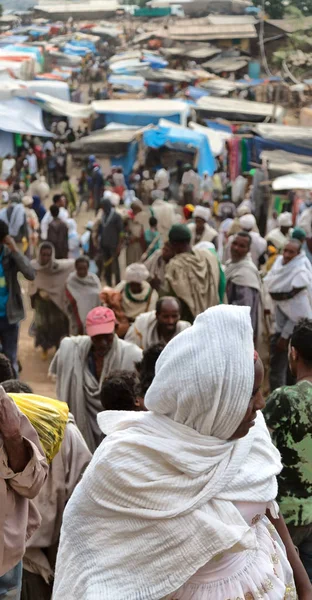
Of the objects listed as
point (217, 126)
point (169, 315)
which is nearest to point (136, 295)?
point (169, 315)

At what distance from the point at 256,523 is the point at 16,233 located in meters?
9.22

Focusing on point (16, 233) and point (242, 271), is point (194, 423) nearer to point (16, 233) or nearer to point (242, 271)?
point (242, 271)

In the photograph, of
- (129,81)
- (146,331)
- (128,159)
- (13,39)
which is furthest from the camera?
(13,39)

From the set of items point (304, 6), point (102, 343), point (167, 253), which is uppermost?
point (102, 343)

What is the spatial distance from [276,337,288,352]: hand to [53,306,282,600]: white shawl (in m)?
5.01

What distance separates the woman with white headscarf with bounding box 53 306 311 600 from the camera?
230 centimetres

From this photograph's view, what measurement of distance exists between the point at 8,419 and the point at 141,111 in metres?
21.6

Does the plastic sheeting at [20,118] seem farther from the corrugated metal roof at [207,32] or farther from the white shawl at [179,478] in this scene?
the corrugated metal roof at [207,32]

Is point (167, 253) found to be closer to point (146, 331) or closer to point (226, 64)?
point (146, 331)

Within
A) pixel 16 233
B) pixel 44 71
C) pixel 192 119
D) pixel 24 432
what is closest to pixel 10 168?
pixel 192 119

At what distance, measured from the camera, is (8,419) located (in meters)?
2.59

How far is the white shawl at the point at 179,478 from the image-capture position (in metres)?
2.30

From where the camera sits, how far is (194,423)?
2332 mm

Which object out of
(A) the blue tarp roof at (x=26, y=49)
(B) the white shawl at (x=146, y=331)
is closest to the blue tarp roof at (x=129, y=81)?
(A) the blue tarp roof at (x=26, y=49)
